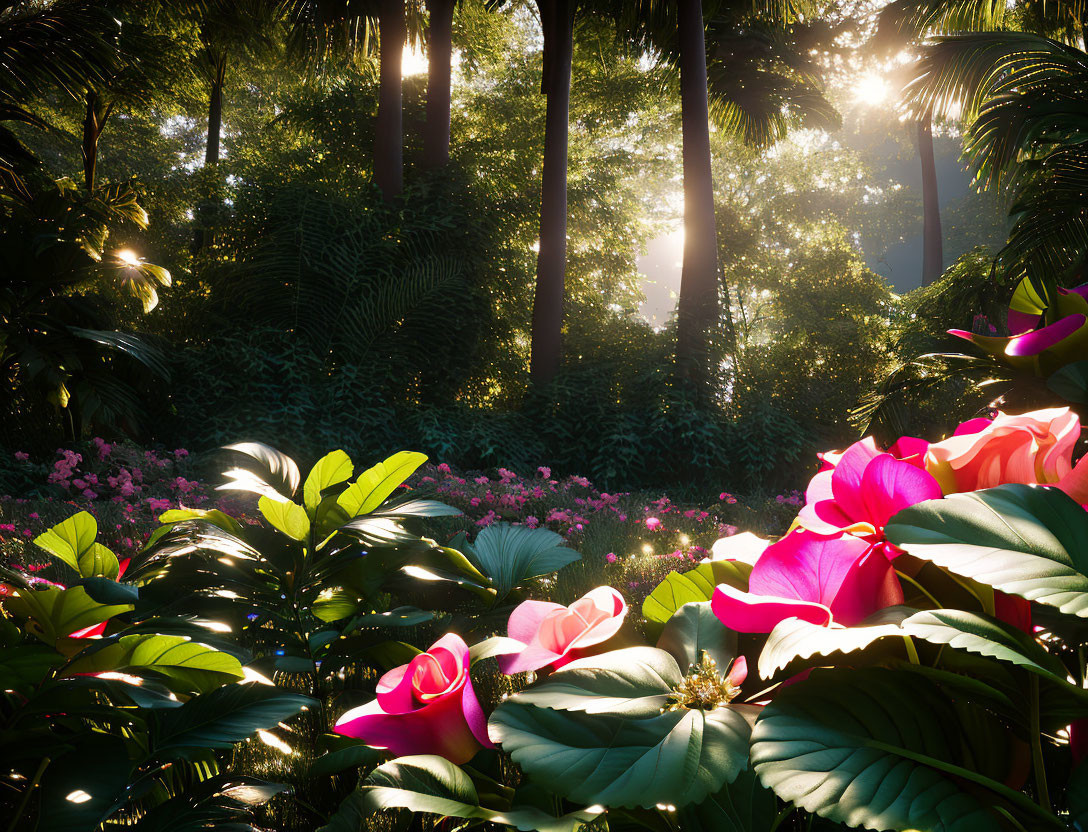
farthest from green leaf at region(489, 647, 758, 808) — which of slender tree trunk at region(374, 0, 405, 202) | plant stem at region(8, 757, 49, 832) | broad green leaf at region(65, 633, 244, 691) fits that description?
slender tree trunk at region(374, 0, 405, 202)

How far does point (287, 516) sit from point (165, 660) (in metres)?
0.18

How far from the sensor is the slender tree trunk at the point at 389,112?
7.66m

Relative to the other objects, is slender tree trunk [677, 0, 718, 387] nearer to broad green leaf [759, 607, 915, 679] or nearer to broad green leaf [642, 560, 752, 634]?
broad green leaf [642, 560, 752, 634]

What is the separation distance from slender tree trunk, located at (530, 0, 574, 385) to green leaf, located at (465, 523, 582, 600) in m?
6.71

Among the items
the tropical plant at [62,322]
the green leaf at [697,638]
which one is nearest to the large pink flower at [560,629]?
the green leaf at [697,638]

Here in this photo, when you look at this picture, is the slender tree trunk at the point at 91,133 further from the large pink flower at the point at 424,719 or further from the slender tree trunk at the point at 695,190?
the large pink flower at the point at 424,719

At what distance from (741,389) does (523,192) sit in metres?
4.60

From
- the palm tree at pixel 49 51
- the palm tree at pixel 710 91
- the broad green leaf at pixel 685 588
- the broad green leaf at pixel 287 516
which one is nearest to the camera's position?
the broad green leaf at pixel 685 588

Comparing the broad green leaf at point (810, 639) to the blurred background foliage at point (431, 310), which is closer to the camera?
the broad green leaf at point (810, 639)

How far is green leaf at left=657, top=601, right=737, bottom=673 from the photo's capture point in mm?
416

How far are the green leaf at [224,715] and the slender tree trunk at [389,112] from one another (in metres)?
7.83

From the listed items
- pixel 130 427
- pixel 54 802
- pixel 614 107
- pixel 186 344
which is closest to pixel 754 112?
pixel 614 107

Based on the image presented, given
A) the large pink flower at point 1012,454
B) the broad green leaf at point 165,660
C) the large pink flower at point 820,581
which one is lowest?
the broad green leaf at point 165,660

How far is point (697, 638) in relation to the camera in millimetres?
427
